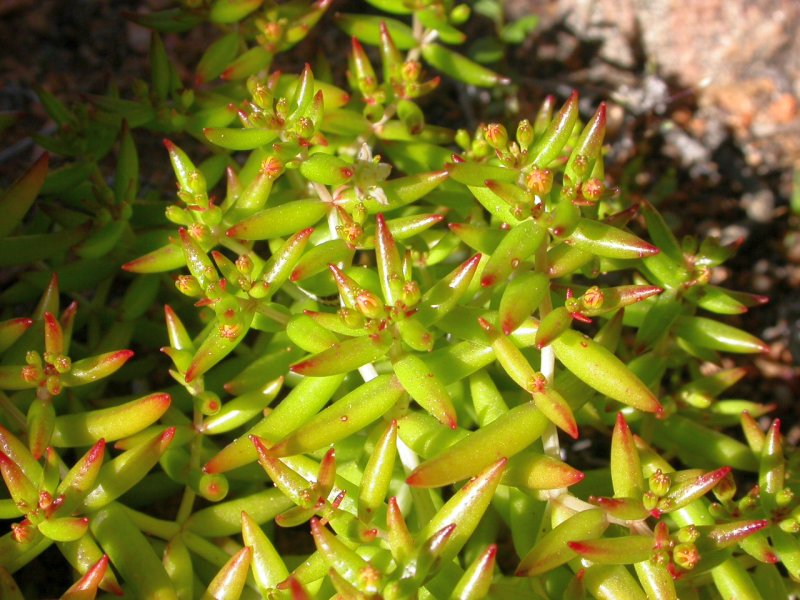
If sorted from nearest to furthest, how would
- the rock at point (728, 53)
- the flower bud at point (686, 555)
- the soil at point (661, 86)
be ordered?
the flower bud at point (686, 555)
the soil at point (661, 86)
the rock at point (728, 53)

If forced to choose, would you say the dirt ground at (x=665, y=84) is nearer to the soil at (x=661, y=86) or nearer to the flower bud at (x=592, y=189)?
the soil at (x=661, y=86)

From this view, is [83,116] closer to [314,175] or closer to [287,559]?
[314,175]

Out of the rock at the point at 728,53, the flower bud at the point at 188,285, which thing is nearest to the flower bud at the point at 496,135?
the flower bud at the point at 188,285

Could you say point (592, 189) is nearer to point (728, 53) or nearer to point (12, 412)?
point (12, 412)

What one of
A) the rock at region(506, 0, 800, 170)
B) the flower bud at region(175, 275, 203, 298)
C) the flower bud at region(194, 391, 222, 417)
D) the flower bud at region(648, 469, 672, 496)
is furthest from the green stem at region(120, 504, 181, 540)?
the rock at region(506, 0, 800, 170)

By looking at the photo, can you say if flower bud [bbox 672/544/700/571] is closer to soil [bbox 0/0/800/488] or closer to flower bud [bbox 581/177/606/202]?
flower bud [bbox 581/177/606/202]

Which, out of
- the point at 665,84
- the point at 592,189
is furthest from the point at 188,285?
the point at 665,84
